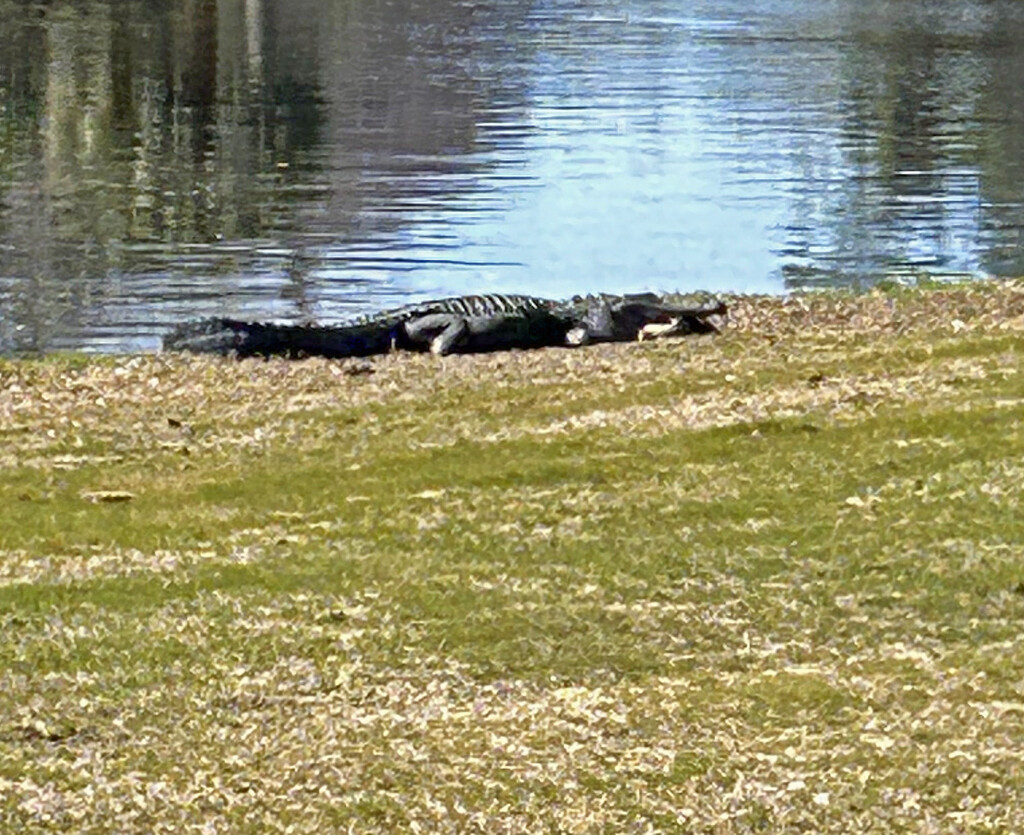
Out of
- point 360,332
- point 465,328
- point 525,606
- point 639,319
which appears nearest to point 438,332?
point 465,328

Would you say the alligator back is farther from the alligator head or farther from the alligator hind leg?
the alligator head

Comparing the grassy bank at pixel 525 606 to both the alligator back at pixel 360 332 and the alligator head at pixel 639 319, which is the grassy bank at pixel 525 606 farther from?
the alligator head at pixel 639 319

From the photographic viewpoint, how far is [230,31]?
40.2 m

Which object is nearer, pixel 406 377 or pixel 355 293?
pixel 406 377

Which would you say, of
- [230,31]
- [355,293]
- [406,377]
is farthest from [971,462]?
[230,31]

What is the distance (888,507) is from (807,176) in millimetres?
13614

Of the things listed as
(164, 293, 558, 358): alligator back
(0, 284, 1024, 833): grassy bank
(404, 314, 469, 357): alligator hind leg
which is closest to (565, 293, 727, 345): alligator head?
(164, 293, 558, 358): alligator back

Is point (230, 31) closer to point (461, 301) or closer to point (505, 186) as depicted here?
point (505, 186)

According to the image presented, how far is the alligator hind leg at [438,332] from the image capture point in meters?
11.9

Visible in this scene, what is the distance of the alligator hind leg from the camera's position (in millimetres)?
11883

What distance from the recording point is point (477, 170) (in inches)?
826

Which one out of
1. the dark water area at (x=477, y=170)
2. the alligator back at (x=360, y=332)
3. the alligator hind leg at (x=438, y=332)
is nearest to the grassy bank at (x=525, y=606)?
the alligator back at (x=360, y=332)

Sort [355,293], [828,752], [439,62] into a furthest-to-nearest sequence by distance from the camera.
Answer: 1. [439,62]
2. [355,293]
3. [828,752]

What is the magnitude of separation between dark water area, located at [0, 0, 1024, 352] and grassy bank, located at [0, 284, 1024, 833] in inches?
188
